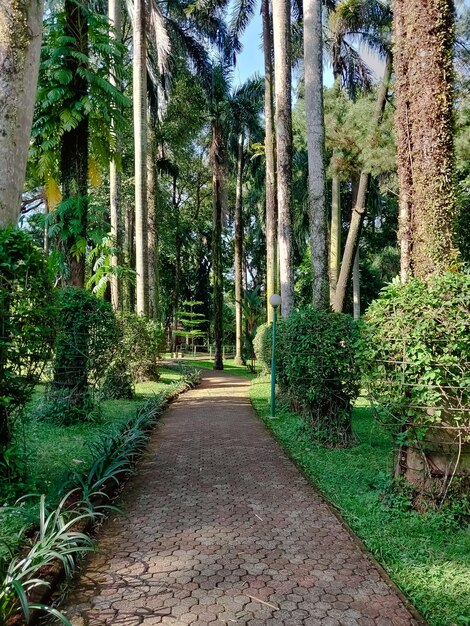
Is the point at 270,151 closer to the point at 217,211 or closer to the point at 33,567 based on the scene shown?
the point at 217,211

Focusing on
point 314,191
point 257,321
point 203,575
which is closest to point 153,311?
point 257,321

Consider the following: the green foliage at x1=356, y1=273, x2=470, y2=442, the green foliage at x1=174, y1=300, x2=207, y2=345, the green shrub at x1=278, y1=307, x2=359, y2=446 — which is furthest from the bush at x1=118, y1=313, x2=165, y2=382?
the green foliage at x1=174, y1=300, x2=207, y2=345

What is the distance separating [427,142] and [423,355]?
192 cm

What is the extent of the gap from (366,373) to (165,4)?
A: 1861 centimetres

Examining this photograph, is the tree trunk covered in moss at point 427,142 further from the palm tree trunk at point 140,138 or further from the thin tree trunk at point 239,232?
the thin tree trunk at point 239,232

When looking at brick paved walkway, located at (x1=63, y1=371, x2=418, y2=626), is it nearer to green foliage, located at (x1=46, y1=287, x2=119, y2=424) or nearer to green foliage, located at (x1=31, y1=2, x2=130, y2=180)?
green foliage, located at (x1=46, y1=287, x2=119, y2=424)

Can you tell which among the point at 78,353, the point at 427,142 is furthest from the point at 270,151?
the point at 427,142

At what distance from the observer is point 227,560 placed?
2979 millimetres

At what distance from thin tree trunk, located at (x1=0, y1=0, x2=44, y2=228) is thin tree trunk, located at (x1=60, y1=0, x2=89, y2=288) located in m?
3.76

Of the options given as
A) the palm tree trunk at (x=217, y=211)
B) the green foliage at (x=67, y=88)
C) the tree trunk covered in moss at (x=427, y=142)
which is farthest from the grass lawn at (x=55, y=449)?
the palm tree trunk at (x=217, y=211)

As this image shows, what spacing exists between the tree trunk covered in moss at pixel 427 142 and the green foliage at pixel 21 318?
3222 mm

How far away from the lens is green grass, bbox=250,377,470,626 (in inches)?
102

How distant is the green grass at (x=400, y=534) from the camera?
8.53 feet

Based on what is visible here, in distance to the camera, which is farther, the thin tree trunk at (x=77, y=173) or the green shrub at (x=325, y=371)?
the thin tree trunk at (x=77, y=173)
